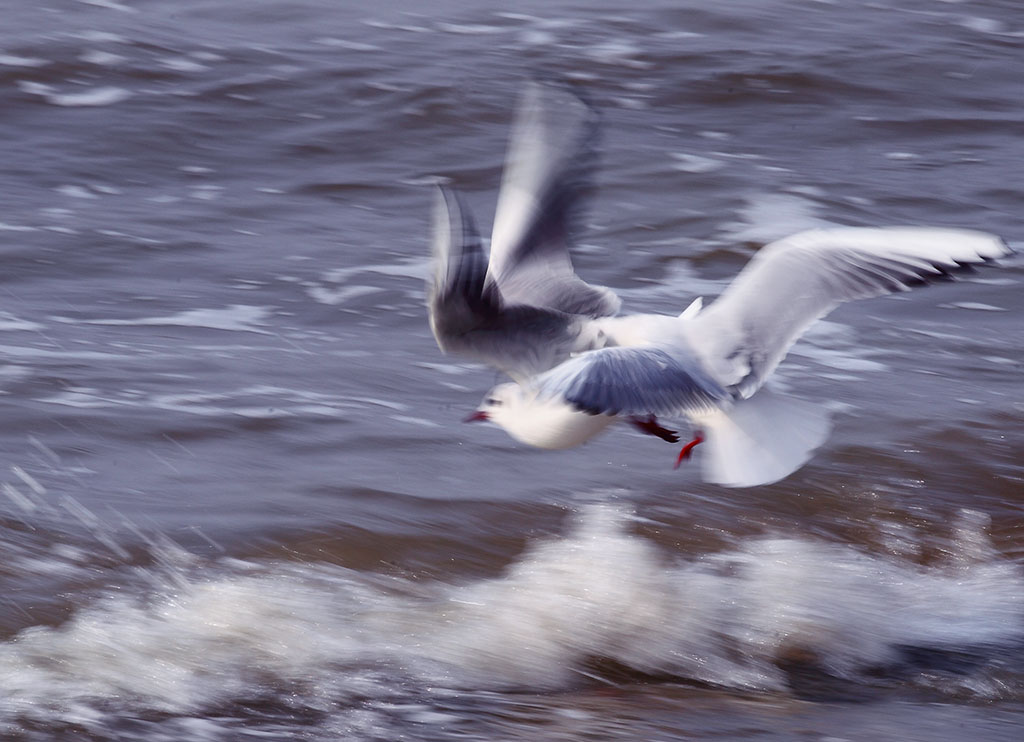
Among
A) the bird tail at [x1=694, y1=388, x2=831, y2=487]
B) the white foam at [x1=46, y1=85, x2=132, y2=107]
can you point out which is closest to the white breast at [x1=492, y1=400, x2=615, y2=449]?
the bird tail at [x1=694, y1=388, x2=831, y2=487]

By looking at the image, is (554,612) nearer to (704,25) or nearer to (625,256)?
(625,256)

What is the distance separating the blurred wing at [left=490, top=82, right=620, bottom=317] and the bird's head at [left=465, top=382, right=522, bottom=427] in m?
0.28

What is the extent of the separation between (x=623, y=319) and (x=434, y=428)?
1.61m

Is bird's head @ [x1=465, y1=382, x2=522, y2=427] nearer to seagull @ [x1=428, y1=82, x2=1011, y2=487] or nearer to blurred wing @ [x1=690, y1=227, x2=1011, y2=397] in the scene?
seagull @ [x1=428, y1=82, x2=1011, y2=487]

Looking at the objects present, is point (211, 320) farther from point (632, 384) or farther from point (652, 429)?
point (632, 384)

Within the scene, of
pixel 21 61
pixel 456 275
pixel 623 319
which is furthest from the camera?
pixel 21 61

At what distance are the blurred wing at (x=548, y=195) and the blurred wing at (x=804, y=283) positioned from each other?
0.37 meters

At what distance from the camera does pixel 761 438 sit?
9.78 feet

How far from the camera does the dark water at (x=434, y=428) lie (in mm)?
3182

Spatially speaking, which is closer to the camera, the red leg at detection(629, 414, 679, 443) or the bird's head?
the bird's head

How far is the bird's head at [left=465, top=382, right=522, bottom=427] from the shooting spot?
3.22m

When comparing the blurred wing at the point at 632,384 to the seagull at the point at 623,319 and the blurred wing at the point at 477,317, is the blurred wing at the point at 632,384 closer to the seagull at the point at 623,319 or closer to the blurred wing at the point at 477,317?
the seagull at the point at 623,319

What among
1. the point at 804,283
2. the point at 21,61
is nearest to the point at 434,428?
the point at 804,283

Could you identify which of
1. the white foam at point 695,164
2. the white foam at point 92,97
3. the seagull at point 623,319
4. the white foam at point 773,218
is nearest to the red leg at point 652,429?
the seagull at point 623,319
